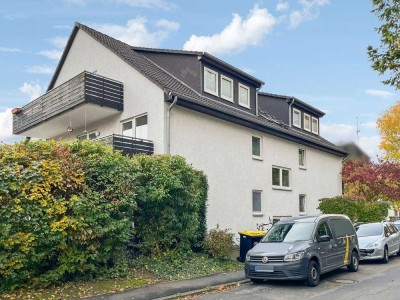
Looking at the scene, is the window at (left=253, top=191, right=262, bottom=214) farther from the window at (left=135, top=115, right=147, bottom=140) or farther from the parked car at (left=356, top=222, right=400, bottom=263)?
the window at (left=135, top=115, right=147, bottom=140)

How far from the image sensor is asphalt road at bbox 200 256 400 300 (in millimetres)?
9719

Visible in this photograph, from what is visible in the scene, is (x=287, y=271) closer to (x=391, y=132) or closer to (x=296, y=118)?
(x=296, y=118)

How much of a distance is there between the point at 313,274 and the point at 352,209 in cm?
1516

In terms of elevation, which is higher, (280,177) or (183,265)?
(280,177)

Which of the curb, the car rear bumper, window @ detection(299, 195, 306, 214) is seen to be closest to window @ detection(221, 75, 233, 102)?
window @ detection(299, 195, 306, 214)

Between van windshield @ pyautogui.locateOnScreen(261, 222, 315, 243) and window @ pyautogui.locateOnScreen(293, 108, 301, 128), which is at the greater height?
window @ pyautogui.locateOnScreen(293, 108, 301, 128)

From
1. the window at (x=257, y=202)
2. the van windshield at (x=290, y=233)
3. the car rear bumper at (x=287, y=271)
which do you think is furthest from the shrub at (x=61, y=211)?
the window at (x=257, y=202)

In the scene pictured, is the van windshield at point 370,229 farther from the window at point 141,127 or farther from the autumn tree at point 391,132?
the autumn tree at point 391,132

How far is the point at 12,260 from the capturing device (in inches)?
370

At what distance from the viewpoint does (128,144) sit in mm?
16312

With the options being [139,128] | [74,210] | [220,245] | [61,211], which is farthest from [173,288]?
[139,128]

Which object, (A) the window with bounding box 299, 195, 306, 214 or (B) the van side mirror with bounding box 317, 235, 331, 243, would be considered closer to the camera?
(B) the van side mirror with bounding box 317, 235, 331, 243

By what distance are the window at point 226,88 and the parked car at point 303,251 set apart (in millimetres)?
10036

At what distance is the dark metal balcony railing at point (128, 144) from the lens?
15.9 metres
